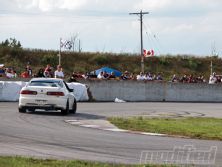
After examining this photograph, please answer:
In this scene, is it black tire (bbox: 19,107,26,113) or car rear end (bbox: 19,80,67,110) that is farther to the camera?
black tire (bbox: 19,107,26,113)

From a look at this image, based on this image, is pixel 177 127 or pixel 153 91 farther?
pixel 153 91

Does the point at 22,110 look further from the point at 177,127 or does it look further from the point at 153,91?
the point at 153,91

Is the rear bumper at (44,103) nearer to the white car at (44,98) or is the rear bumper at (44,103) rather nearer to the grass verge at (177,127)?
the white car at (44,98)

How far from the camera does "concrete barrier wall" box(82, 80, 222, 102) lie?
38656mm

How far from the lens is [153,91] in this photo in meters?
40.6

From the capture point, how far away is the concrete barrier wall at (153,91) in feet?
127

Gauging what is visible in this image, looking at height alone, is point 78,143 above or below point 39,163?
below

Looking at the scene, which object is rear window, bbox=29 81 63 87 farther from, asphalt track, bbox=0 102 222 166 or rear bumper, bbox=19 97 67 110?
asphalt track, bbox=0 102 222 166

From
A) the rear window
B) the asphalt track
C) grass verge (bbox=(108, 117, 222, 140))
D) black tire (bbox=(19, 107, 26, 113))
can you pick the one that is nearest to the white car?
black tire (bbox=(19, 107, 26, 113))

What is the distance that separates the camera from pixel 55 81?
2438 centimetres

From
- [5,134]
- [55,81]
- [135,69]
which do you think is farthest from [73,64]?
[5,134]

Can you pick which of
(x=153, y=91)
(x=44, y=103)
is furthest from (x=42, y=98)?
(x=153, y=91)

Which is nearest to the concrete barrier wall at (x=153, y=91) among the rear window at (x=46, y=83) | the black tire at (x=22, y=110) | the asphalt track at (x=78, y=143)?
the rear window at (x=46, y=83)

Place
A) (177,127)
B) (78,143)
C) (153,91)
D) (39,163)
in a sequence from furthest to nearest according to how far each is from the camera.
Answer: (153,91) → (177,127) → (78,143) → (39,163)
